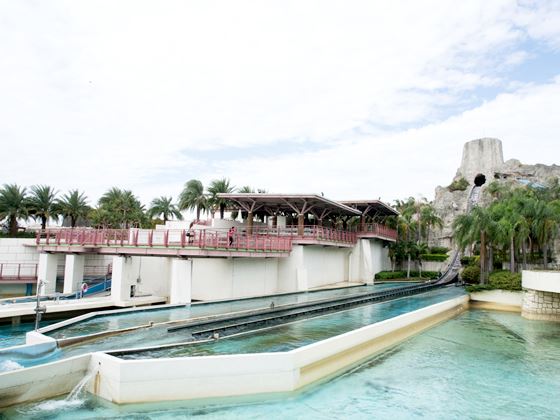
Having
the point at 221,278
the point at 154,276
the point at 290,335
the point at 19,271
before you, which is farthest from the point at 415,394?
the point at 19,271

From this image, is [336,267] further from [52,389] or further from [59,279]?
[52,389]

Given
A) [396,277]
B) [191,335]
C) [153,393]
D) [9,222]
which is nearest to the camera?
[153,393]

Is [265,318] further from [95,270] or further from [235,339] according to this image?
[95,270]

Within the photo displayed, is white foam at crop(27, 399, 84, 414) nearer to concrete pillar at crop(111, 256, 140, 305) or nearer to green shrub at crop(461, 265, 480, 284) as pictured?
concrete pillar at crop(111, 256, 140, 305)

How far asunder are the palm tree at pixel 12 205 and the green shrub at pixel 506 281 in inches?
1500

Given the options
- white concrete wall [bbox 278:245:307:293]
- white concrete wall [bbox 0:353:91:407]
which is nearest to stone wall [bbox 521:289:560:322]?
white concrete wall [bbox 278:245:307:293]

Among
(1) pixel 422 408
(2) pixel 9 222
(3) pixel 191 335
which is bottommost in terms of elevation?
(1) pixel 422 408

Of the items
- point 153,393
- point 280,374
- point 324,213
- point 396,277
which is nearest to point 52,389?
point 153,393

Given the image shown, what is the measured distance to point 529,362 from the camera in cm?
1588

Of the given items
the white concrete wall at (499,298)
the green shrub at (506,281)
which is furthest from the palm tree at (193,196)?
the green shrub at (506,281)

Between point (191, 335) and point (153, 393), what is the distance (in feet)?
13.4

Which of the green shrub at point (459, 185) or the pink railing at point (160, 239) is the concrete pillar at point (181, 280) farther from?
the green shrub at point (459, 185)

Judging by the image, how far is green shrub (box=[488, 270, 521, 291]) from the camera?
2908 centimetres

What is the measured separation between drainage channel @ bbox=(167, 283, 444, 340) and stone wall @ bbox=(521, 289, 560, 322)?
28.5 ft
